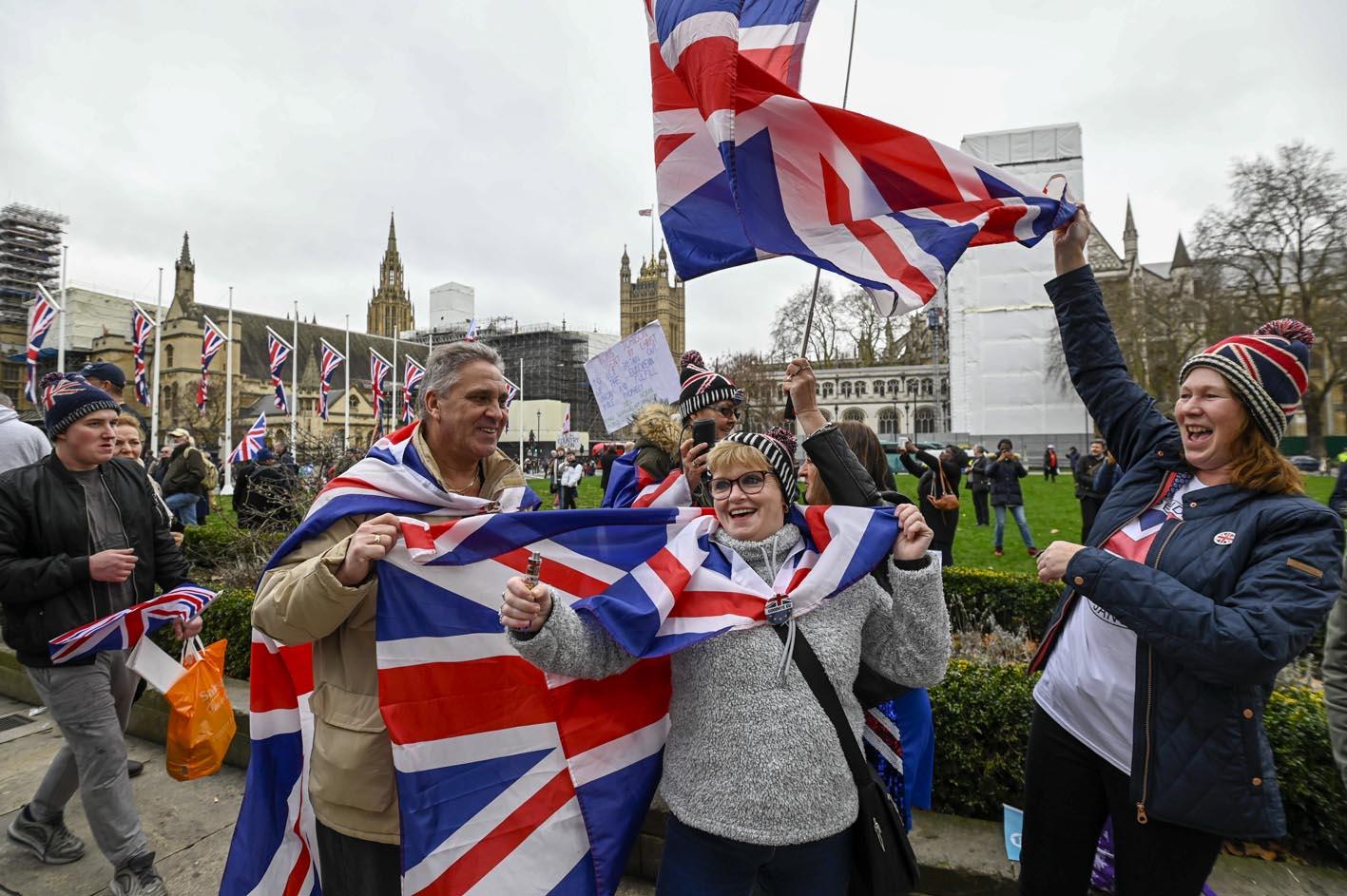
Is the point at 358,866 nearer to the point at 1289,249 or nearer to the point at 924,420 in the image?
the point at 1289,249

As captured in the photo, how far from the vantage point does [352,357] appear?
7488cm

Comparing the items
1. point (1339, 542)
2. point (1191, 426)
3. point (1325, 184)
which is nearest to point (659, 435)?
point (1191, 426)

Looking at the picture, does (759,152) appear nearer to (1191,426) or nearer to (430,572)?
(1191,426)

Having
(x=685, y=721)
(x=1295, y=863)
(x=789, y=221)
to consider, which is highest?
(x=789, y=221)

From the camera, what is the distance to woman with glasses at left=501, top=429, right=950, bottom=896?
1.96 metres

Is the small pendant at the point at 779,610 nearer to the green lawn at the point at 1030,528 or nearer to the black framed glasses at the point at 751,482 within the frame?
the black framed glasses at the point at 751,482

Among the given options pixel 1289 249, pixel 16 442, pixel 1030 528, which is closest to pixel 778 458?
pixel 16 442

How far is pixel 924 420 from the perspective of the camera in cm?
7181

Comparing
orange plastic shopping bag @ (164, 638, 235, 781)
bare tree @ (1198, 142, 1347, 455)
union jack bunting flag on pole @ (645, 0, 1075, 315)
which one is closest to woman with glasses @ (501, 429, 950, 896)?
union jack bunting flag on pole @ (645, 0, 1075, 315)

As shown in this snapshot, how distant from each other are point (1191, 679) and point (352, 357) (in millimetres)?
81507

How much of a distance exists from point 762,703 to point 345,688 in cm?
133

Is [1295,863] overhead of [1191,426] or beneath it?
beneath

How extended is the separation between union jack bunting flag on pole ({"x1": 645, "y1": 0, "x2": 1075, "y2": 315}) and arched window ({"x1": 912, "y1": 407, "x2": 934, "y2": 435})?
7125 centimetres

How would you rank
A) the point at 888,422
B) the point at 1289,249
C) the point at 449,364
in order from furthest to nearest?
the point at 888,422 < the point at 1289,249 < the point at 449,364
